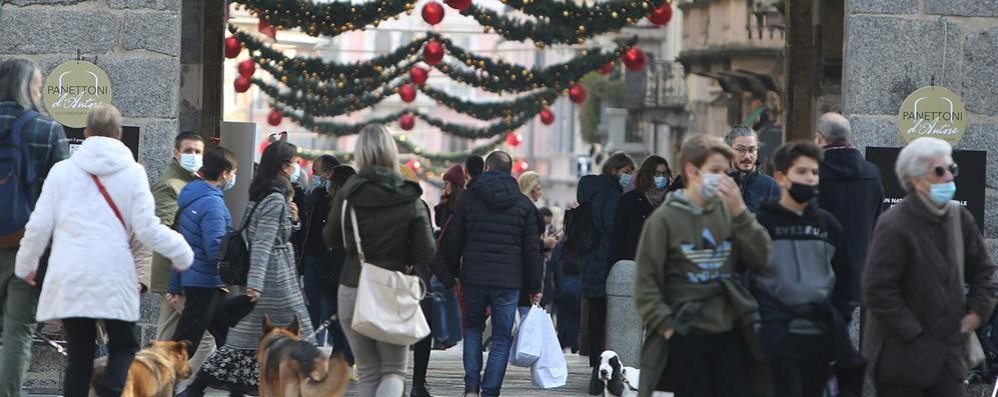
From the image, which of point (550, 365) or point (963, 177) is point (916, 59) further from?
point (550, 365)

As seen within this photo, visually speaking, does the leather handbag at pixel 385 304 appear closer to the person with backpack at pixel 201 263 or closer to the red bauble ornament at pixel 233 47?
the person with backpack at pixel 201 263

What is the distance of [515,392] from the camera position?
13844 mm

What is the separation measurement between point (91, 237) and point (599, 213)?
18.2 feet

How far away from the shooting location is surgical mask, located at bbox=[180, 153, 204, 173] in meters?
11.8

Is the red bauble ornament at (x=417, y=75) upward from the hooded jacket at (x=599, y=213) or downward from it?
upward

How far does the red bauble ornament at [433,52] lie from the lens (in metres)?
25.0

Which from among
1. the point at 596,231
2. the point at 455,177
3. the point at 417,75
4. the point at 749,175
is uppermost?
the point at 417,75

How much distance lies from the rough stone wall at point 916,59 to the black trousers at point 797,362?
4125 millimetres

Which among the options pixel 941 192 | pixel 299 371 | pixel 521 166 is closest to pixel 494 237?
pixel 299 371

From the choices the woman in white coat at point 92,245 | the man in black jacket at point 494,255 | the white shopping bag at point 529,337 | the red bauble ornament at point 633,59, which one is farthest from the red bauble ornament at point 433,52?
the woman in white coat at point 92,245

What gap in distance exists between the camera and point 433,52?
985 inches

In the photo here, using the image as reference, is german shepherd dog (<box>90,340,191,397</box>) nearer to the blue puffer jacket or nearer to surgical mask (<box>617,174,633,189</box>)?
the blue puffer jacket

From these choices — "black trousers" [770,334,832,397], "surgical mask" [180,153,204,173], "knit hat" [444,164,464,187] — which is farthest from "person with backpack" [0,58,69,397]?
"knit hat" [444,164,464,187]

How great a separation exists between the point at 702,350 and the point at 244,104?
71.0 m
